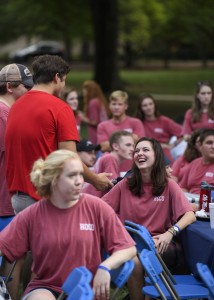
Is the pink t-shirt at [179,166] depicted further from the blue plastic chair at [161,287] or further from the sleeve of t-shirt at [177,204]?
the blue plastic chair at [161,287]

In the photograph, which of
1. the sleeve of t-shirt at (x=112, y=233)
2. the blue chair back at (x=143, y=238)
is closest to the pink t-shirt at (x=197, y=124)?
the blue chair back at (x=143, y=238)

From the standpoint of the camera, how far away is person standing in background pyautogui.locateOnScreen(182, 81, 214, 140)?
10234 millimetres

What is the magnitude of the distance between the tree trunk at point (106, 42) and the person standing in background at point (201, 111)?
16037 mm

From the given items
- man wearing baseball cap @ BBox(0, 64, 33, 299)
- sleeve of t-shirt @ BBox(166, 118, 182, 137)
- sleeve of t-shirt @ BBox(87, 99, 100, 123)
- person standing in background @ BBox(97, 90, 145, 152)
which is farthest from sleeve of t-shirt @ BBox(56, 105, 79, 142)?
sleeve of t-shirt @ BBox(87, 99, 100, 123)

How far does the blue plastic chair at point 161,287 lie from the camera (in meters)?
4.83

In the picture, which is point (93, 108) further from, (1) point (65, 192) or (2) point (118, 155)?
(1) point (65, 192)

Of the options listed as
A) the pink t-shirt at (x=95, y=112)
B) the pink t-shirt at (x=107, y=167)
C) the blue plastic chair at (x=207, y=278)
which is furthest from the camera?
the pink t-shirt at (x=95, y=112)

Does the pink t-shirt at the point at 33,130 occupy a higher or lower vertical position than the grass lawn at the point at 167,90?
higher

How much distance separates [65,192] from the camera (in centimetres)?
434

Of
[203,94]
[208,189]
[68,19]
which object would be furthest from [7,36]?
[208,189]

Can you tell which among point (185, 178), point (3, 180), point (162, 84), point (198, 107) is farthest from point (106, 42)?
point (3, 180)

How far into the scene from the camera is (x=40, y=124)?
520 cm

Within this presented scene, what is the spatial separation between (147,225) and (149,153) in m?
0.56

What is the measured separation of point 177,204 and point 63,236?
1678 millimetres
